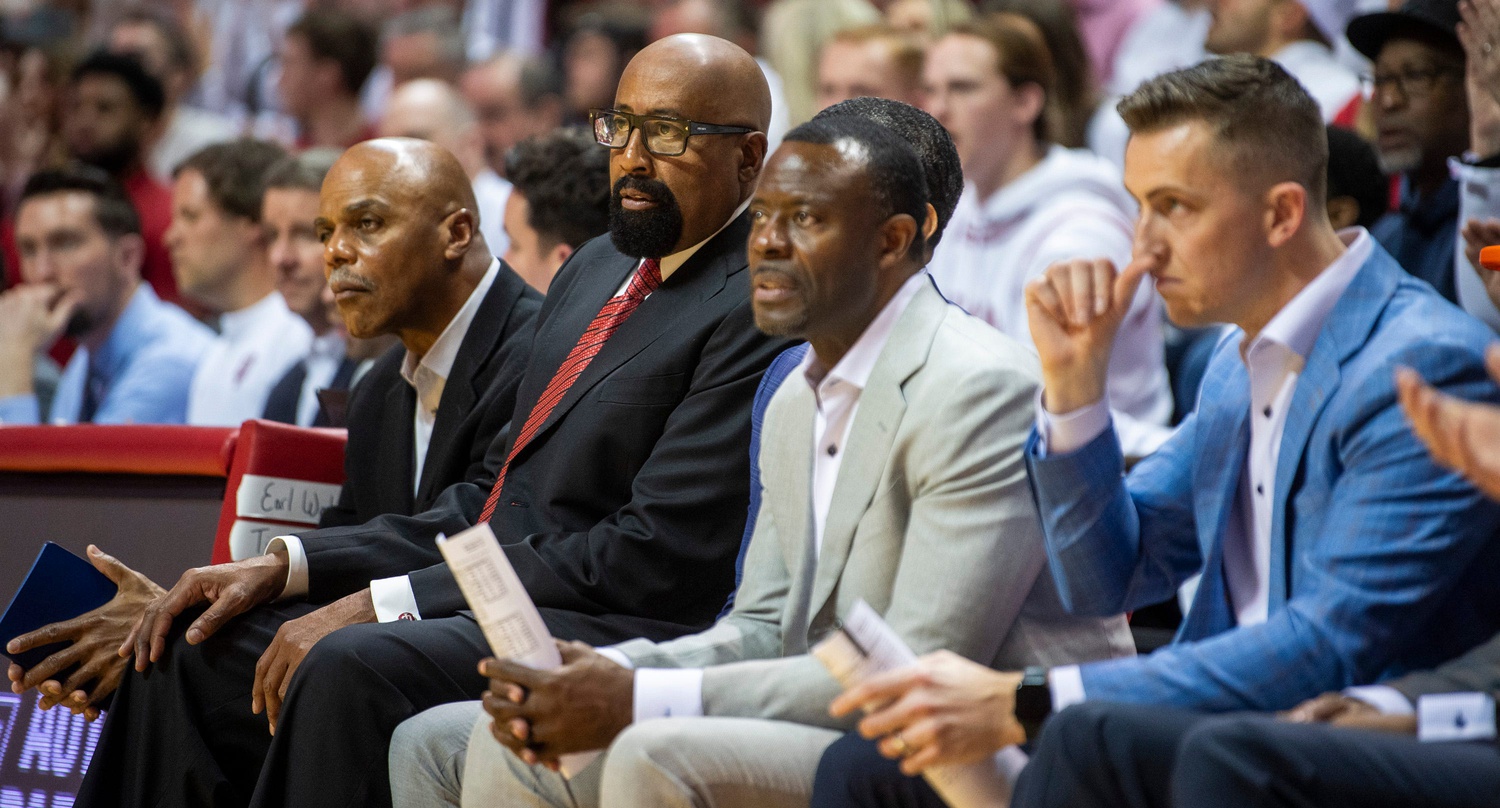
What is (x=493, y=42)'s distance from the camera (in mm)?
10000

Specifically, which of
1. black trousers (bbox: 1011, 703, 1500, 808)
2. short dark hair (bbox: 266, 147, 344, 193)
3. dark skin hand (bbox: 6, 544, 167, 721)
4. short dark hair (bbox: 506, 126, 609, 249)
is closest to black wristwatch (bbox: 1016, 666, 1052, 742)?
black trousers (bbox: 1011, 703, 1500, 808)

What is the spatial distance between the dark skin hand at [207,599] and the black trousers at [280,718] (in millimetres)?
40

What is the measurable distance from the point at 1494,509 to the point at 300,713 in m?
1.99

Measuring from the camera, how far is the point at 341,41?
8.75 metres

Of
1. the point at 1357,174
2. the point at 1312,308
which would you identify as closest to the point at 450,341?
the point at 1312,308

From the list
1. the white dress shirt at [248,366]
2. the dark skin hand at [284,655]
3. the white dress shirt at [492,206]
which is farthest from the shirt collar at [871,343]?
the white dress shirt at [492,206]

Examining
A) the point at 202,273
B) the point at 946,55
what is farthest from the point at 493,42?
the point at 946,55

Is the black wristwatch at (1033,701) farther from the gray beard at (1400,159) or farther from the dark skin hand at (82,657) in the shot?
the gray beard at (1400,159)

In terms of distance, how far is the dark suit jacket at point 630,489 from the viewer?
3.22m

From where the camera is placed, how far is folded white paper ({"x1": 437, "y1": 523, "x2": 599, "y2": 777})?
2490 mm

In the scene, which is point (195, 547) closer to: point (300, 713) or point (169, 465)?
point (169, 465)

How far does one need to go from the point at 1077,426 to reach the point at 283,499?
2.09 m

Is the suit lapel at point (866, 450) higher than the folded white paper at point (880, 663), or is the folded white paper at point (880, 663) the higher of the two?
the suit lapel at point (866, 450)

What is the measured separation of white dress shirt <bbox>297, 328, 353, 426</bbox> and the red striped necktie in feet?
6.60
